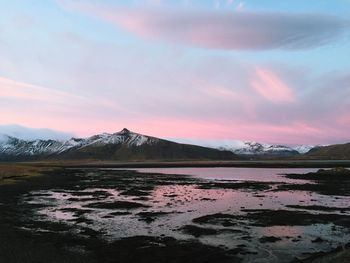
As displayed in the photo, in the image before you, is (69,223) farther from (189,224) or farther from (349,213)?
(349,213)

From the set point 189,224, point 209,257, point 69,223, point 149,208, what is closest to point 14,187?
point 149,208

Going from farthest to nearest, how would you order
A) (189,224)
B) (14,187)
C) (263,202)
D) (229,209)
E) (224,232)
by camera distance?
1. (14,187)
2. (263,202)
3. (229,209)
4. (189,224)
5. (224,232)

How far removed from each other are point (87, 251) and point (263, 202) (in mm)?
30208

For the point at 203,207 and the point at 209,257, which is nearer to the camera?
the point at 209,257

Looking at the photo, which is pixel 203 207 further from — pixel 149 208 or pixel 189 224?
pixel 189 224

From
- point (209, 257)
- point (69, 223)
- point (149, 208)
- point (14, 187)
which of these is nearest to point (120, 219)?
point (69, 223)

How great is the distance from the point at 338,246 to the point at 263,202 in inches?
981

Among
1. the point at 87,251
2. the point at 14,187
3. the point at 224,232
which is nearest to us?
the point at 87,251

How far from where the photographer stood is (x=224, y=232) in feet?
109

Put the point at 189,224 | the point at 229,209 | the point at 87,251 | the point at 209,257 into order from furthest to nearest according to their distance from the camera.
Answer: the point at 229,209 → the point at 189,224 → the point at 87,251 → the point at 209,257

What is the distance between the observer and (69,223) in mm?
37906

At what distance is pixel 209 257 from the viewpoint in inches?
994

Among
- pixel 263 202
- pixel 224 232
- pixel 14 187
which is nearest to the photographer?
pixel 224 232

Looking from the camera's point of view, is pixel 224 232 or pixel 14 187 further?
pixel 14 187
